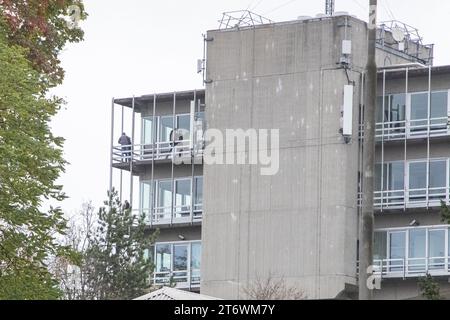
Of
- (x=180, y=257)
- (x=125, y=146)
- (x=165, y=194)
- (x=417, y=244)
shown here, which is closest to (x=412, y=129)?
(x=417, y=244)

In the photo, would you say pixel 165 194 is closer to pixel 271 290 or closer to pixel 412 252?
pixel 412 252

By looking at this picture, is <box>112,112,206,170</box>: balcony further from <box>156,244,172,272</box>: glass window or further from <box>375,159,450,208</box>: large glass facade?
<box>375,159,450,208</box>: large glass facade

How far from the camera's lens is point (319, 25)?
6988cm

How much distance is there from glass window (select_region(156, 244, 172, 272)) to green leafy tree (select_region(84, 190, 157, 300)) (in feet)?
46.9

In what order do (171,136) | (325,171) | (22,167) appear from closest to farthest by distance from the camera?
(22,167)
(325,171)
(171,136)

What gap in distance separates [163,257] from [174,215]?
7.28 ft

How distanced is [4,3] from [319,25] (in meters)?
33.3

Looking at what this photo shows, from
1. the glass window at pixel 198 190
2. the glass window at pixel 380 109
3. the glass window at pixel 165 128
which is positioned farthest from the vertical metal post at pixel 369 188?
the glass window at pixel 165 128

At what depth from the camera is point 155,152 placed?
77.4 metres

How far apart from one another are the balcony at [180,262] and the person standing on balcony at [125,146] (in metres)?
5.08

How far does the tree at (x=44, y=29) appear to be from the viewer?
38.5 meters

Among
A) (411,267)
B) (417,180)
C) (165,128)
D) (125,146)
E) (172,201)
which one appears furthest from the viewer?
(125,146)
